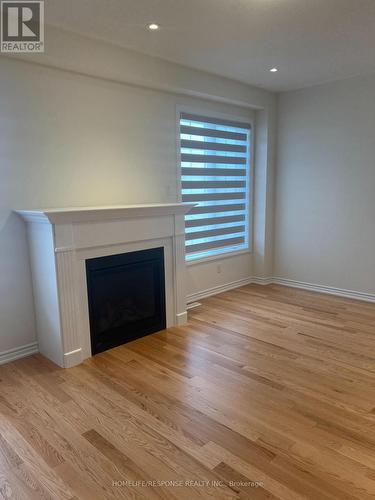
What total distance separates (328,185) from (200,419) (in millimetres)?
3412

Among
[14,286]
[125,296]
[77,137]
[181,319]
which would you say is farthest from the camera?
[181,319]

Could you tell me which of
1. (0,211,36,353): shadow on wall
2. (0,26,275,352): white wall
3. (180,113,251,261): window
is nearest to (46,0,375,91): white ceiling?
(0,26,275,352): white wall

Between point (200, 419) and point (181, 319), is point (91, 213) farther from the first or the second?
point (200, 419)

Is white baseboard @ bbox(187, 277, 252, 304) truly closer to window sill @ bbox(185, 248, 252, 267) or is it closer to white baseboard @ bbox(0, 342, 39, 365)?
window sill @ bbox(185, 248, 252, 267)

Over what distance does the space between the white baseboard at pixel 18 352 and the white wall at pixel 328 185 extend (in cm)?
343

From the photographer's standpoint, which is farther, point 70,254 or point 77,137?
point 77,137

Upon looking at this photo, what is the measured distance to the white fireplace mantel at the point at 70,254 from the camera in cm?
271

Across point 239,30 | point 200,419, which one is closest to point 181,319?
point 200,419

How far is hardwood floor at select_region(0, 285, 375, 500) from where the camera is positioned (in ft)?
5.64

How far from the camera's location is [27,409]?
2311mm

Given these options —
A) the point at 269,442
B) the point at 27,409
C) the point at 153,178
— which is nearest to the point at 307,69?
the point at 153,178

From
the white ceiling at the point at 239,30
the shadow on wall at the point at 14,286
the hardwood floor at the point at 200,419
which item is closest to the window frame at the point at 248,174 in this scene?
the white ceiling at the point at 239,30

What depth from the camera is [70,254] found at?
277cm

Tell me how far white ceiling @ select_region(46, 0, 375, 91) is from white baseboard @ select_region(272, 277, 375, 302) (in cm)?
255
